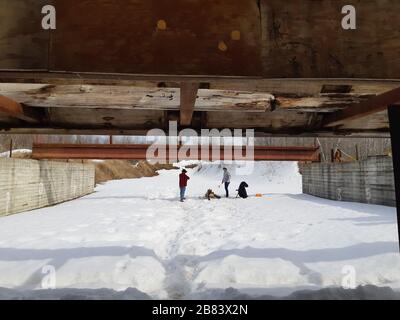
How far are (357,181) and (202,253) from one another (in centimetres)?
1002

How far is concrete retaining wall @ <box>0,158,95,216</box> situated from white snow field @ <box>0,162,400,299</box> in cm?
109

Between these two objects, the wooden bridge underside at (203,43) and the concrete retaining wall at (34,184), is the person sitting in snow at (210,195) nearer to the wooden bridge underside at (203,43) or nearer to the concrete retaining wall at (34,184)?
the concrete retaining wall at (34,184)

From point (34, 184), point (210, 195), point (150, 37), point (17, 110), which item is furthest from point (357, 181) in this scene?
point (34, 184)

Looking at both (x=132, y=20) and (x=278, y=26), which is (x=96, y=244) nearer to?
(x=132, y=20)

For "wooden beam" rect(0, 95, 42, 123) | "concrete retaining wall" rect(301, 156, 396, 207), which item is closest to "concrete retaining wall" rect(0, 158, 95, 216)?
"wooden beam" rect(0, 95, 42, 123)

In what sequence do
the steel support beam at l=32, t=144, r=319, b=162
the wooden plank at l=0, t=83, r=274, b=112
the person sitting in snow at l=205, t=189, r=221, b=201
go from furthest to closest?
the person sitting in snow at l=205, t=189, r=221, b=201
the steel support beam at l=32, t=144, r=319, b=162
the wooden plank at l=0, t=83, r=274, b=112

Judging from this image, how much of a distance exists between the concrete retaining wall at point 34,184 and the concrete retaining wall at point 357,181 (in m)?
13.8

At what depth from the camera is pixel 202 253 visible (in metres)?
5.18

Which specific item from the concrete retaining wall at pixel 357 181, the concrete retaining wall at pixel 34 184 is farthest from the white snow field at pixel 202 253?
the concrete retaining wall at pixel 357 181

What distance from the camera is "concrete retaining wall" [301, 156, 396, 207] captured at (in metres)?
10.2

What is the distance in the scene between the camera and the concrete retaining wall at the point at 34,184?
9.35 meters

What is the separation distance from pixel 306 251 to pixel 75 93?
4.84 metres

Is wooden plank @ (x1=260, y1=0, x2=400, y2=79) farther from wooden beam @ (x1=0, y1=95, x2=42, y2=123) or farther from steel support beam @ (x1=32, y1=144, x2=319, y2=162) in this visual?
steel support beam @ (x1=32, y1=144, x2=319, y2=162)
